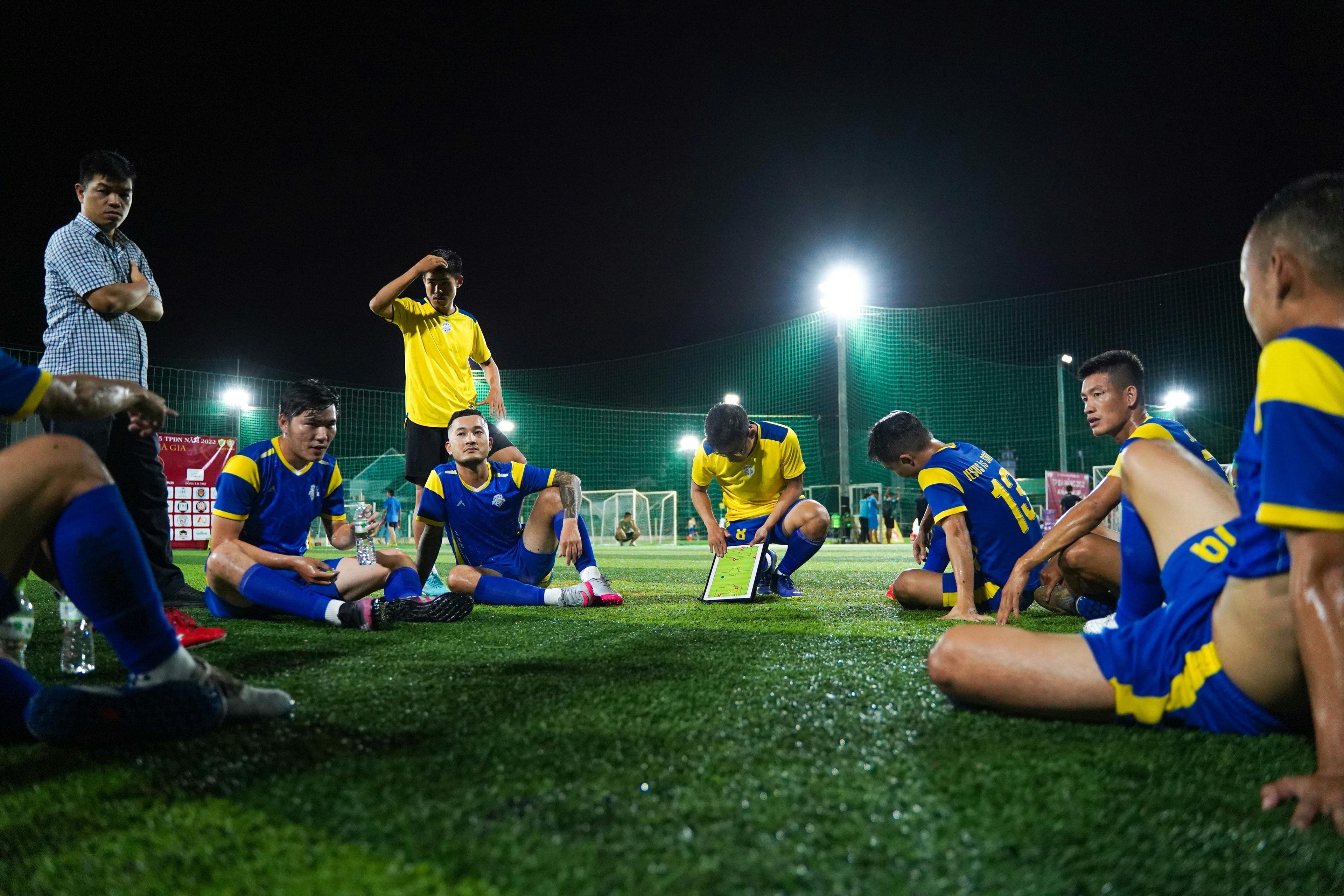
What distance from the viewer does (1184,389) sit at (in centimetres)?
3578

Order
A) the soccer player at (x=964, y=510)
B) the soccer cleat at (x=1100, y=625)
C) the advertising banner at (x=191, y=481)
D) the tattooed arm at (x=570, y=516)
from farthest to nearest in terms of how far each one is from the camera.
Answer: the advertising banner at (x=191, y=481) < the tattooed arm at (x=570, y=516) < the soccer player at (x=964, y=510) < the soccer cleat at (x=1100, y=625)

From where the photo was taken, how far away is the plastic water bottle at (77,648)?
2414 millimetres

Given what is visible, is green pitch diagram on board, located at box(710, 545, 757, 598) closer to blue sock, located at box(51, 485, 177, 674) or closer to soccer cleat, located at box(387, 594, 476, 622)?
soccer cleat, located at box(387, 594, 476, 622)

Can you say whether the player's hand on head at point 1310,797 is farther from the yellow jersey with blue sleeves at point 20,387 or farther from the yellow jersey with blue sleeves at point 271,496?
the yellow jersey with blue sleeves at point 271,496

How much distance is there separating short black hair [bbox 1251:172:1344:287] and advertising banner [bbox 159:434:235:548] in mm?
15493

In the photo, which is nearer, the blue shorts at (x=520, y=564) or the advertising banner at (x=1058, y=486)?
the blue shorts at (x=520, y=564)

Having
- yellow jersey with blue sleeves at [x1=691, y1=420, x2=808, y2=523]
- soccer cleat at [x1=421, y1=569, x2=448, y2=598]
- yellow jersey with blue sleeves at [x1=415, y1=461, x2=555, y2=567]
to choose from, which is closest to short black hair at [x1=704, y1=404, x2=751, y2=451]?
yellow jersey with blue sleeves at [x1=691, y1=420, x2=808, y2=523]

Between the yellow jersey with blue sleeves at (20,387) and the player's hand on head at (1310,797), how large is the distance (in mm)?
2267

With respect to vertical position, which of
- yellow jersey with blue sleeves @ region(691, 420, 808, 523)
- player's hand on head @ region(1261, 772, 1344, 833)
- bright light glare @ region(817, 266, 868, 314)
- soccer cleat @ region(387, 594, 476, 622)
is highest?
bright light glare @ region(817, 266, 868, 314)

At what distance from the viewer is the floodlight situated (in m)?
35.5

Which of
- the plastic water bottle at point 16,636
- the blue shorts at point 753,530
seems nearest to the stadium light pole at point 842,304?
the blue shorts at point 753,530

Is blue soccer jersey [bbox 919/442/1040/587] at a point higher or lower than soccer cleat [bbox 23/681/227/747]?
higher

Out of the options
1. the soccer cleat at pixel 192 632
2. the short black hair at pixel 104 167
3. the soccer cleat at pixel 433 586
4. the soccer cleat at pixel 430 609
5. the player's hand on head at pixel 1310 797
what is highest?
the short black hair at pixel 104 167

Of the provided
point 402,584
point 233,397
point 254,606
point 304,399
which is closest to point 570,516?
point 402,584
